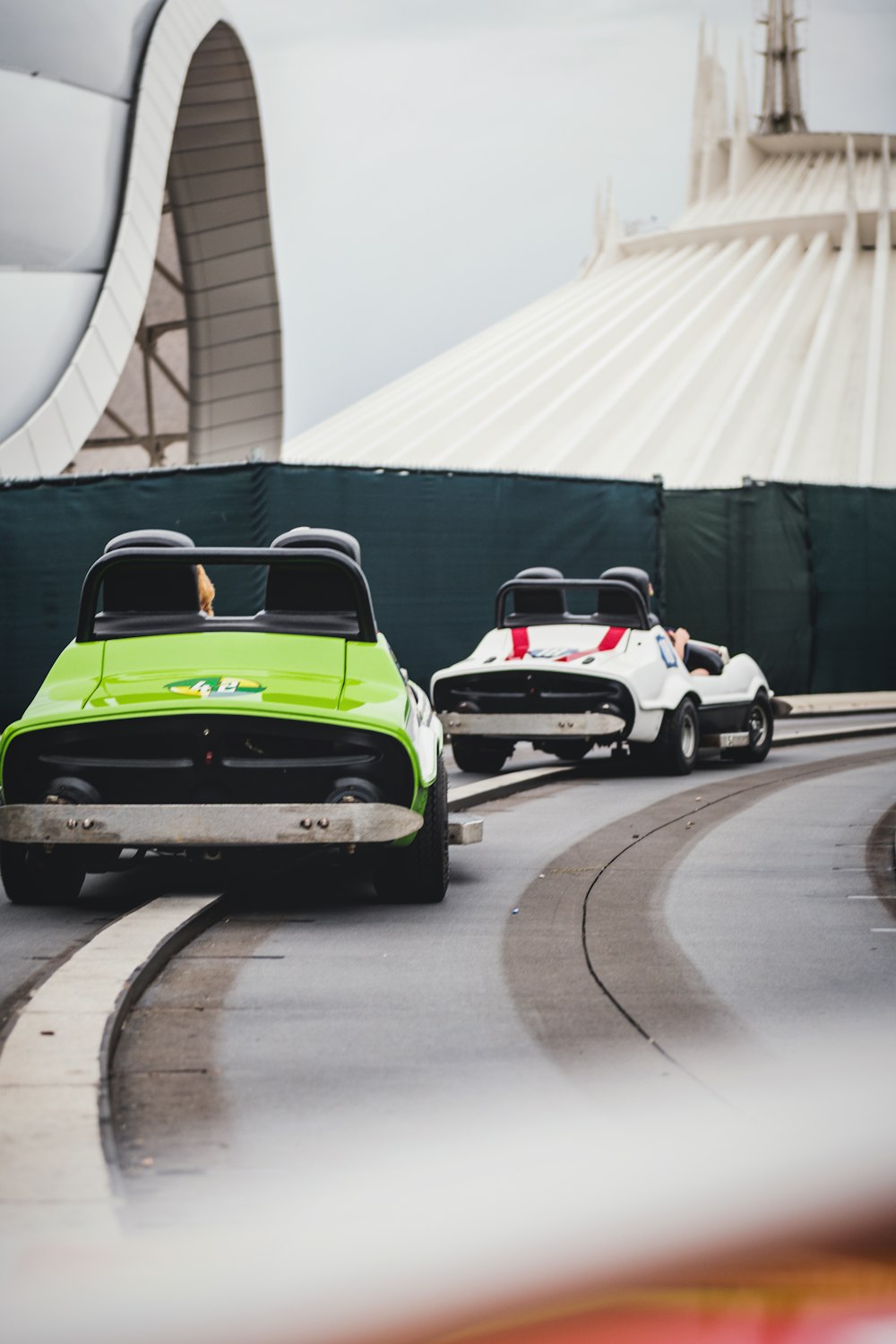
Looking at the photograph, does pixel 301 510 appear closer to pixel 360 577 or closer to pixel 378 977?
pixel 360 577

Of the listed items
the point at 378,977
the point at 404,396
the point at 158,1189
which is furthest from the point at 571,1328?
the point at 404,396

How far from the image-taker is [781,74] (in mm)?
86750

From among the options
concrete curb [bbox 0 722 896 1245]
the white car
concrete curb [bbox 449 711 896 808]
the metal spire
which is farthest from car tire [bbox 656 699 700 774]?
the metal spire

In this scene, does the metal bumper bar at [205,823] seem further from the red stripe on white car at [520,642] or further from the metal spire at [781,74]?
the metal spire at [781,74]

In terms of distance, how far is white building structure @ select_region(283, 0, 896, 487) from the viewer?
60438 millimetres

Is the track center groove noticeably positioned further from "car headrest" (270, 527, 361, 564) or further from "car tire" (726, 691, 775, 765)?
"car tire" (726, 691, 775, 765)

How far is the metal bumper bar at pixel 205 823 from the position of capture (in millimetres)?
6906

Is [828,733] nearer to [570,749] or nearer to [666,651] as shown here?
[570,749]

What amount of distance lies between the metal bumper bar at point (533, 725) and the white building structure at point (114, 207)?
13310mm

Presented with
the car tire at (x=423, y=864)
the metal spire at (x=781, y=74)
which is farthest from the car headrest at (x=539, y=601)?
the metal spire at (x=781, y=74)

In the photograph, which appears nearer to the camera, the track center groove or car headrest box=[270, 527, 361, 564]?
the track center groove

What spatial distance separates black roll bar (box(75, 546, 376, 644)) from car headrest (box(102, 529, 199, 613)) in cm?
13

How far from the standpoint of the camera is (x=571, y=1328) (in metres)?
2.77

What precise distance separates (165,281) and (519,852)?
1217 inches
